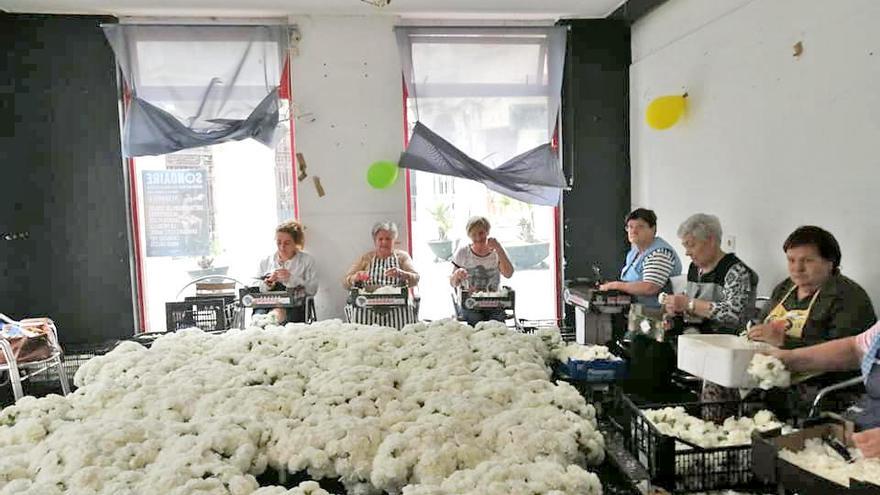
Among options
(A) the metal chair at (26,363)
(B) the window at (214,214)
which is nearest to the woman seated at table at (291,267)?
(B) the window at (214,214)

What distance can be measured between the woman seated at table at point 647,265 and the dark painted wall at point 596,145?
1.41 metres

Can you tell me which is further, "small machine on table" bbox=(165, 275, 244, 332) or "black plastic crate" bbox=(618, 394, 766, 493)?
"small machine on table" bbox=(165, 275, 244, 332)

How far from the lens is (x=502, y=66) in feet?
16.5

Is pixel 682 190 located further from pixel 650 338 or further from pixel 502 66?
pixel 650 338

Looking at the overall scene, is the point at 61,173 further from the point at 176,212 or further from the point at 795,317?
the point at 795,317

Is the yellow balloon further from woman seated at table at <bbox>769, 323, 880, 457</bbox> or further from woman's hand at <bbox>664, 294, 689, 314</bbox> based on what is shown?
woman seated at table at <bbox>769, 323, 880, 457</bbox>

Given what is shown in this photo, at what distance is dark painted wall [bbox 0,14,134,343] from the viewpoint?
473cm

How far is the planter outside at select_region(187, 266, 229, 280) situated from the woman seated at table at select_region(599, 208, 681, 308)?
10.8 ft

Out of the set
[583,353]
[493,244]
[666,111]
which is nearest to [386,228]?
[493,244]

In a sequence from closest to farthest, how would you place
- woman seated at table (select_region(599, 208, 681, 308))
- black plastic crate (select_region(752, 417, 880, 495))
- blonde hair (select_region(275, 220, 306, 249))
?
black plastic crate (select_region(752, 417, 880, 495)), woman seated at table (select_region(599, 208, 681, 308)), blonde hair (select_region(275, 220, 306, 249))

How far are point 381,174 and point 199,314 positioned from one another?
→ 1.84m

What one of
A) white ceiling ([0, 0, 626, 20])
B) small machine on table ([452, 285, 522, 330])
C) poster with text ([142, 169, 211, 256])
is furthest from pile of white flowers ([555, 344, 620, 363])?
poster with text ([142, 169, 211, 256])

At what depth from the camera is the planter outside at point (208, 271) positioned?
5082 millimetres

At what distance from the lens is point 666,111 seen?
14.1 ft
